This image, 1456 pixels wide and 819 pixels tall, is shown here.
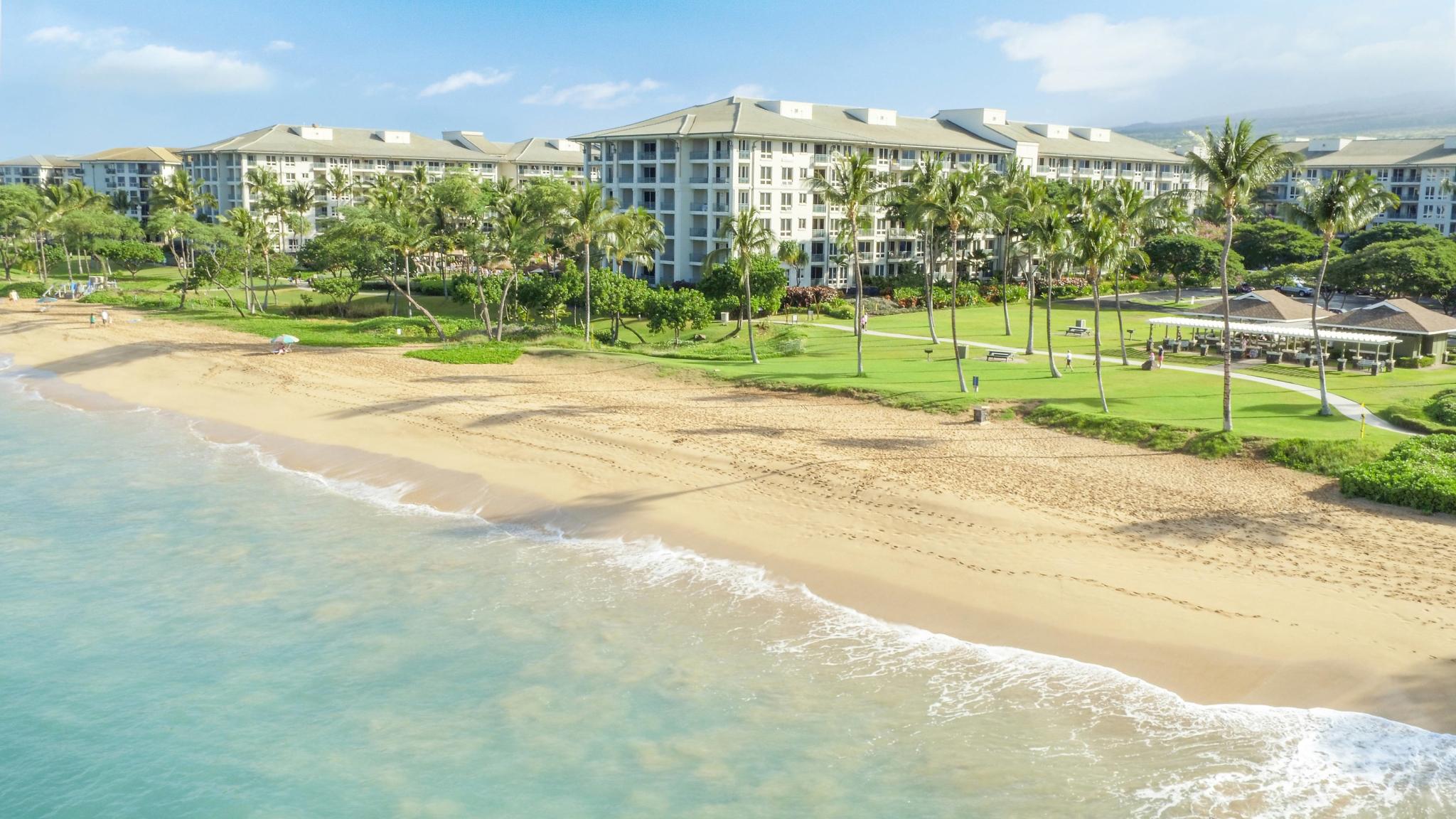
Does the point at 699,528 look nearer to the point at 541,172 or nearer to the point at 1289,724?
the point at 1289,724

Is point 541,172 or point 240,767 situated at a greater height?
point 541,172

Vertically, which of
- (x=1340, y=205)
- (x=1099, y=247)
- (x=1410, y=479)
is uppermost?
(x=1340, y=205)

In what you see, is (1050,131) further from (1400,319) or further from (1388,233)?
(1400,319)

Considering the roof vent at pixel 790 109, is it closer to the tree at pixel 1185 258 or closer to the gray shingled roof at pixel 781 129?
the gray shingled roof at pixel 781 129

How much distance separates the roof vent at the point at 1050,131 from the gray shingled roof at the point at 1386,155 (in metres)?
27.5

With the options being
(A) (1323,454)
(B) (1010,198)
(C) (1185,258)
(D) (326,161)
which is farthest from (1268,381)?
(D) (326,161)

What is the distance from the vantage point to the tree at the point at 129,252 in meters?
92.9

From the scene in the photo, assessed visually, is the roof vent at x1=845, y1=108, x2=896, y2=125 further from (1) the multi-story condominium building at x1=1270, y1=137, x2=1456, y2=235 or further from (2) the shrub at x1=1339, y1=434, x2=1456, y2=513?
(2) the shrub at x1=1339, y1=434, x2=1456, y2=513

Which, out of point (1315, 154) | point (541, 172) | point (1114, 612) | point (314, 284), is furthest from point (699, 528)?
point (1315, 154)

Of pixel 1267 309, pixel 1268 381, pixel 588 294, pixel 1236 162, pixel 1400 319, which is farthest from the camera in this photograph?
pixel 588 294

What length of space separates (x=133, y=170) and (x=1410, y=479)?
15750 cm

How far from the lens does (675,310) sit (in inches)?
2403

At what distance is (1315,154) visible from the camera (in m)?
150

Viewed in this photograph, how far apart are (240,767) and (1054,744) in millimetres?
14608
